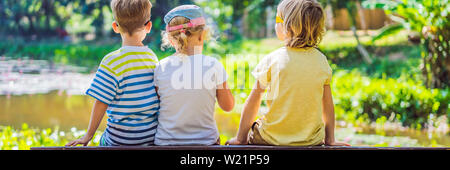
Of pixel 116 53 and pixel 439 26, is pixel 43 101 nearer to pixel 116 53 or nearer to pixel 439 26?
pixel 116 53

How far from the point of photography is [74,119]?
4930mm

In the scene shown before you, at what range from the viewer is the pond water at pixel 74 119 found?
410 cm

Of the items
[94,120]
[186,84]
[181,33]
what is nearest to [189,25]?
[181,33]

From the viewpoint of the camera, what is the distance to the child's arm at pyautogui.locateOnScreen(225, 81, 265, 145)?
2.03 meters

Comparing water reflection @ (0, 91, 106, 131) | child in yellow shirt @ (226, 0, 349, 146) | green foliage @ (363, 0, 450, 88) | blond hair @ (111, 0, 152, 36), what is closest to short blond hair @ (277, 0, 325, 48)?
child in yellow shirt @ (226, 0, 349, 146)

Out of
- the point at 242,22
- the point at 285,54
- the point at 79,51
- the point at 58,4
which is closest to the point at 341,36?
the point at 242,22

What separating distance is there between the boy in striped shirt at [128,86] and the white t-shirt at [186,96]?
0.19ft

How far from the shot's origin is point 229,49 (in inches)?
382

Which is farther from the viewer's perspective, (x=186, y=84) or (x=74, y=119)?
(x=74, y=119)

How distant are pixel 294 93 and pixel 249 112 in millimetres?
223

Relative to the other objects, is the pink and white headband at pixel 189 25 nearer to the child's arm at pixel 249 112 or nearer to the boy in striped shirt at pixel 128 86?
the boy in striped shirt at pixel 128 86

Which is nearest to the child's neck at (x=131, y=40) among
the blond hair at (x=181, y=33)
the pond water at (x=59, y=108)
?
the blond hair at (x=181, y=33)

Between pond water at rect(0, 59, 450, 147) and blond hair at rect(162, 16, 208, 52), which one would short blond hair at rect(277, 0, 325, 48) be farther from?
pond water at rect(0, 59, 450, 147)

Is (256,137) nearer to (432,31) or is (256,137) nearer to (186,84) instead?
(186,84)
